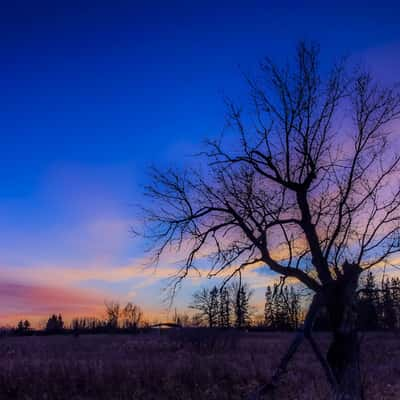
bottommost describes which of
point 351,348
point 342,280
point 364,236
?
point 351,348

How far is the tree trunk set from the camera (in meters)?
9.96

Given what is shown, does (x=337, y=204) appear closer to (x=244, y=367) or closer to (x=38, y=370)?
(x=244, y=367)

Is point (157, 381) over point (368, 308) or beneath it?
beneath

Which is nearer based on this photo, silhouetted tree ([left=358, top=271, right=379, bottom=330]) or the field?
silhouetted tree ([left=358, top=271, right=379, bottom=330])

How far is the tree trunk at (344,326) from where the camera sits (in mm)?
9961

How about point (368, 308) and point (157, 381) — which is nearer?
point (368, 308)

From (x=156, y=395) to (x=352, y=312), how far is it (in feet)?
20.2

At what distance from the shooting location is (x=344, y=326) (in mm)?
10273

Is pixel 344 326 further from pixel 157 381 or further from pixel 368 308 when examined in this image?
pixel 157 381

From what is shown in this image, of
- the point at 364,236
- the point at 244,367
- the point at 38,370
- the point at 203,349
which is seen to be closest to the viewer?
the point at 364,236

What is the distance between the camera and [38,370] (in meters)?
14.4

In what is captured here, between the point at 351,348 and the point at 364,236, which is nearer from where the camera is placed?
the point at 351,348

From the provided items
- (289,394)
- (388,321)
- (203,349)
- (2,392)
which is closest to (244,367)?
(289,394)

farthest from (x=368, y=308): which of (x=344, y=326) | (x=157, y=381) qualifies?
(x=157, y=381)
